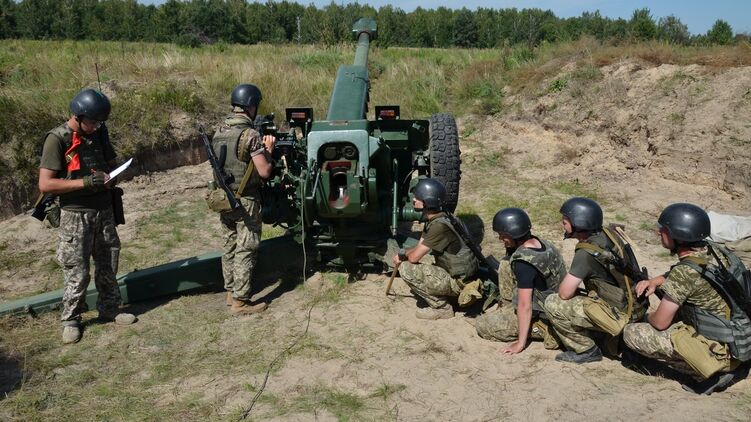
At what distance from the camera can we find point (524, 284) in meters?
4.15

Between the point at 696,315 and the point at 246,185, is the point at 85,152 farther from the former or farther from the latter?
the point at 696,315

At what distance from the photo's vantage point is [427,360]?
13.8ft

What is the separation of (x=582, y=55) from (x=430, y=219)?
7846 millimetres

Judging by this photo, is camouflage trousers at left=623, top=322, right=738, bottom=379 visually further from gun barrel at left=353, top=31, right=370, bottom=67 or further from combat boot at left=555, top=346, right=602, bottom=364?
gun barrel at left=353, top=31, right=370, bottom=67

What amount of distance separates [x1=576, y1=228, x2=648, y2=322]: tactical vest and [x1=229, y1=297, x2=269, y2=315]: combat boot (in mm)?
2692

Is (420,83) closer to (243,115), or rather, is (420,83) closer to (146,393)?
(243,115)

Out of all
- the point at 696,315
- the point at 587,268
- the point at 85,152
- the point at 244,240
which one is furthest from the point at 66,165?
the point at 696,315

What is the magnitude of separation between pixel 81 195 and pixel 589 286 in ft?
12.2

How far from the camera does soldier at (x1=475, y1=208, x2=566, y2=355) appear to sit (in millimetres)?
4168

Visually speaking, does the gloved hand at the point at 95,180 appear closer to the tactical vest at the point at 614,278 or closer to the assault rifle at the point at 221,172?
the assault rifle at the point at 221,172

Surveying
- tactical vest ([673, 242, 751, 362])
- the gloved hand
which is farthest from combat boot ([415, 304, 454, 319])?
the gloved hand

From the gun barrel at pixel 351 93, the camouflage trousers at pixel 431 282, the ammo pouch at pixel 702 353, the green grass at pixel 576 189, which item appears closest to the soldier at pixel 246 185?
the gun barrel at pixel 351 93

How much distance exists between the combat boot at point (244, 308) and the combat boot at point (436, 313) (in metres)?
1.36

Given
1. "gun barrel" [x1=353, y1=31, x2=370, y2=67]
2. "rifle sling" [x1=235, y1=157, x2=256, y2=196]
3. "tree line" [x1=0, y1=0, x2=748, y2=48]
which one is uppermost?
"tree line" [x1=0, y1=0, x2=748, y2=48]
